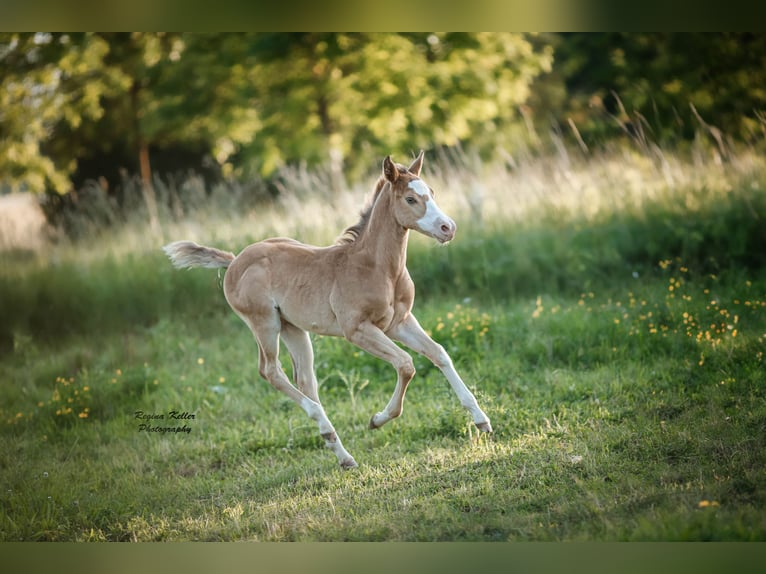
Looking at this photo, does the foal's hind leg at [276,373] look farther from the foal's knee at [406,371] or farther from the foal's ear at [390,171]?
the foal's ear at [390,171]

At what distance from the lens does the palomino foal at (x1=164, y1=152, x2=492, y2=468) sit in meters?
3.98

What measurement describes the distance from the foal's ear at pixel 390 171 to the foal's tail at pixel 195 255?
47.4 inches

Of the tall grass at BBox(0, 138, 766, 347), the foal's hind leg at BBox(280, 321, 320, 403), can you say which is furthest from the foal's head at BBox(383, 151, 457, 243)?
the tall grass at BBox(0, 138, 766, 347)

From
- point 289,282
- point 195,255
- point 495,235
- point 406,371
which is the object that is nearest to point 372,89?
point 495,235

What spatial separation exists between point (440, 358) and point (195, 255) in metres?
1.67

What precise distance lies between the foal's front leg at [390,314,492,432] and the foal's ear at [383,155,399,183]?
0.79 metres

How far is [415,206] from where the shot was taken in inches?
155

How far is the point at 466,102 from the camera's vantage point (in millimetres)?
9195

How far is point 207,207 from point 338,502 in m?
4.23

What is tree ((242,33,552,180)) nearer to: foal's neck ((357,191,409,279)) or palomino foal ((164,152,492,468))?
palomino foal ((164,152,492,468))

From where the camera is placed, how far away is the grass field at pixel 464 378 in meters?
3.82

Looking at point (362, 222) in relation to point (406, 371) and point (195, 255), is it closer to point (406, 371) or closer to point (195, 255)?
point (406, 371)

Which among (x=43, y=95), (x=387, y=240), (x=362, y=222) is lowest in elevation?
(x=387, y=240)
